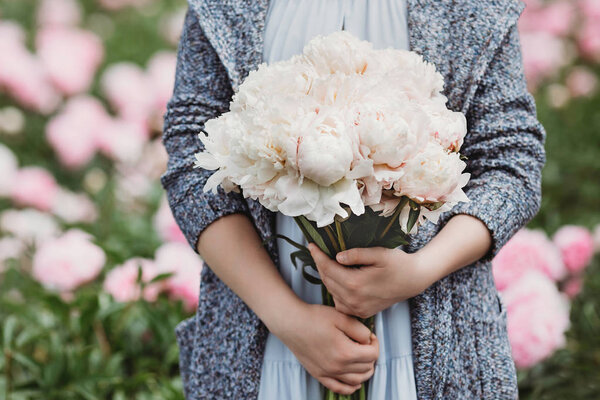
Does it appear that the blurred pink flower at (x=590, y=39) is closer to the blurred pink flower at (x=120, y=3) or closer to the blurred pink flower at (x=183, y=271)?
the blurred pink flower at (x=183, y=271)

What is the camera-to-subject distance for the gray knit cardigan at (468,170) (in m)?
1.06

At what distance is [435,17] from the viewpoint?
1072 mm

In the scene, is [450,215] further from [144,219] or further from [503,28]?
[144,219]

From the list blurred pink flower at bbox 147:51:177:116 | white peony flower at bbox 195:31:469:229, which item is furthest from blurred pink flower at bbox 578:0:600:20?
white peony flower at bbox 195:31:469:229

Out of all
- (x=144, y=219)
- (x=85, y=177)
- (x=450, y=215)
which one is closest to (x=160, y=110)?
(x=85, y=177)

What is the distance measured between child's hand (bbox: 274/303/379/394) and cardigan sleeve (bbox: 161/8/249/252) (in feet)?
0.70

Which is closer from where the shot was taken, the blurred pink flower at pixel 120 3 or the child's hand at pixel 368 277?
the child's hand at pixel 368 277

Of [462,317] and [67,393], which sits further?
[67,393]

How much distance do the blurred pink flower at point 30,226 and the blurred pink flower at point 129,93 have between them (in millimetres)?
722

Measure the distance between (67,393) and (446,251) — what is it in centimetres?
113

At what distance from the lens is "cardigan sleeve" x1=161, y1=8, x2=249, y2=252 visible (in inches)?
43.1

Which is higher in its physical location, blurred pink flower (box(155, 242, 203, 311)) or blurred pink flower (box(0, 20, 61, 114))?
blurred pink flower (box(0, 20, 61, 114))

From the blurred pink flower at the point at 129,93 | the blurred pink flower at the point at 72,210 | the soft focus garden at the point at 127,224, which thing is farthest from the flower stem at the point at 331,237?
the blurred pink flower at the point at 129,93

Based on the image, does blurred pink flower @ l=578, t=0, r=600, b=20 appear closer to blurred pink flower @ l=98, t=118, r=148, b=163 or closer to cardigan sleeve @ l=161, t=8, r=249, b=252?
blurred pink flower @ l=98, t=118, r=148, b=163
